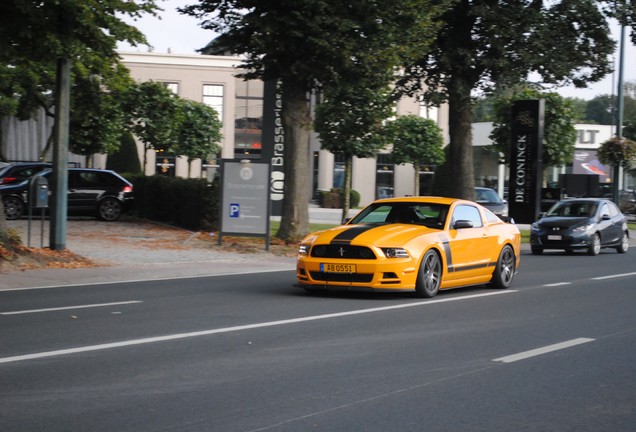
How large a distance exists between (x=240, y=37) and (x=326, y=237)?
11672 mm

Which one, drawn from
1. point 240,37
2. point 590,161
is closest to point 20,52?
point 240,37

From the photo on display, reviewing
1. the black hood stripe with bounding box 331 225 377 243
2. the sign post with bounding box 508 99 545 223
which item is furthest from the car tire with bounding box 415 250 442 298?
the sign post with bounding box 508 99 545 223

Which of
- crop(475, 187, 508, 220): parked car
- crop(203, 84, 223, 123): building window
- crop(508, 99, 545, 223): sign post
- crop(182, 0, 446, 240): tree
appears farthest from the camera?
crop(203, 84, 223, 123): building window

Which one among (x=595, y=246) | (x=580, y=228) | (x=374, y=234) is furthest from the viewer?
(x=595, y=246)

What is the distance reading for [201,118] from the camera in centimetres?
4969

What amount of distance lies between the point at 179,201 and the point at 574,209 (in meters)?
11.4

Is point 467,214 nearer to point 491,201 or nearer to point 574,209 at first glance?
point 574,209

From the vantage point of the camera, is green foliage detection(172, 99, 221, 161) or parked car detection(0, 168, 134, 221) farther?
green foliage detection(172, 99, 221, 161)

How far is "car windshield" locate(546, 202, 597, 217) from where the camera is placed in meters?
26.8

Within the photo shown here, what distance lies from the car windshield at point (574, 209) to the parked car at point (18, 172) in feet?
51.0

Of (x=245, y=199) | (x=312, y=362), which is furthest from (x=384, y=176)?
(x=312, y=362)

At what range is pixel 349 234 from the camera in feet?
43.6

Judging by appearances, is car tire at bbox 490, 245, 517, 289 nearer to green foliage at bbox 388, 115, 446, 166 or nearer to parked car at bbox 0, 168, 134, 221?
parked car at bbox 0, 168, 134, 221

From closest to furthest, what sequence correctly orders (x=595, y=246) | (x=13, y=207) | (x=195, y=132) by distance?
1. (x=595, y=246)
2. (x=13, y=207)
3. (x=195, y=132)
